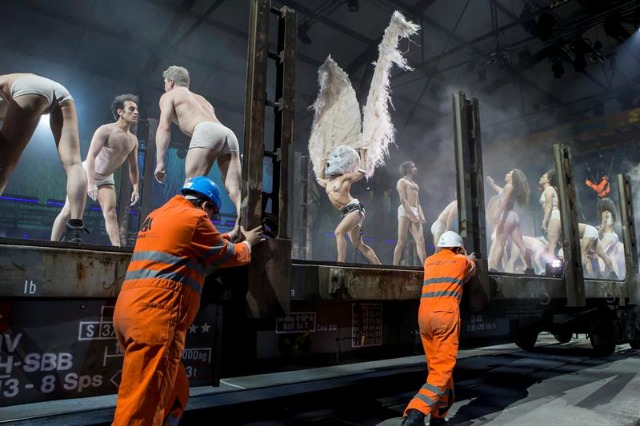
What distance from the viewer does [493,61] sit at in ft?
46.0

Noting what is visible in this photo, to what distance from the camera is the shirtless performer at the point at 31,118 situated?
3.51 m

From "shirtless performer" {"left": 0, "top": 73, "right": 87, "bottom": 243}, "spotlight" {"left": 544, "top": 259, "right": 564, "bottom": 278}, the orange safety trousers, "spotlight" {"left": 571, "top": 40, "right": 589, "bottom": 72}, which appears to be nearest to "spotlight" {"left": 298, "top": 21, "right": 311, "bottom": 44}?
"spotlight" {"left": 571, "top": 40, "right": 589, "bottom": 72}

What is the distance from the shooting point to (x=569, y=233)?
18.6ft

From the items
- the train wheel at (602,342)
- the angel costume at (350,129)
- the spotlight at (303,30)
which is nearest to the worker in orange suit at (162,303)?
the angel costume at (350,129)

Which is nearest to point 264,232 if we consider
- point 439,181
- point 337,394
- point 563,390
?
point 337,394

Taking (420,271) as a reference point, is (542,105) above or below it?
above

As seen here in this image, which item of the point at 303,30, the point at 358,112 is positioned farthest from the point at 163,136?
the point at 303,30

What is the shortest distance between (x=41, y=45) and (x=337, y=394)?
10992 millimetres

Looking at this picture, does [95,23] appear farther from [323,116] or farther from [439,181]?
[439,181]

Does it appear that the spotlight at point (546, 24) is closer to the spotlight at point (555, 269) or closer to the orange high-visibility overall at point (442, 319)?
the spotlight at point (555, 269)

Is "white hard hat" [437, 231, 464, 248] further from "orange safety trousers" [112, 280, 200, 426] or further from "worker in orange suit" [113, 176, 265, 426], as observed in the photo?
"orange safety trousers" [112, 280, 200, 426]

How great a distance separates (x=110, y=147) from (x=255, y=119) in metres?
3.38

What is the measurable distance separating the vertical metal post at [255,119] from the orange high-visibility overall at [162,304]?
1.07ft

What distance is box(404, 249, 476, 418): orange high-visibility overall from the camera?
3816 mm
